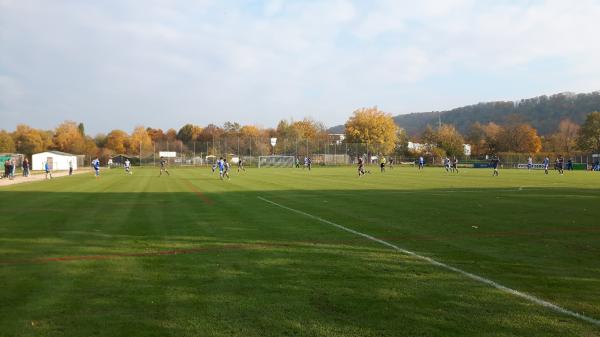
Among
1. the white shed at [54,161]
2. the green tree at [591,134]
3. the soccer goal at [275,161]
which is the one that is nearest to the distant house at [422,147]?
the green tree at [591,134]

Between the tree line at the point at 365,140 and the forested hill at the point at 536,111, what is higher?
the forested hill at the point at 536,111

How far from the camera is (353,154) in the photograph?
305 ft

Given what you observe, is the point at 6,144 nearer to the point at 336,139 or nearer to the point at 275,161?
the point at 275,161

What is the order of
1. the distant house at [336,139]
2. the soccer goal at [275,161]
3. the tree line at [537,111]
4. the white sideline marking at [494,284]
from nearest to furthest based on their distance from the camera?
1. the white sideline marking at [494,284]
2. the soccer goal at [275,161]
3. the distant house at [336,139]
4. the tree line at [537,111]

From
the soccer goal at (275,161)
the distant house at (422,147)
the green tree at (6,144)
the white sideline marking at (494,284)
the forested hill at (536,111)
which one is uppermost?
the forested hill at (536,111)

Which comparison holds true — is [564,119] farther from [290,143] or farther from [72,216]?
[72,216]

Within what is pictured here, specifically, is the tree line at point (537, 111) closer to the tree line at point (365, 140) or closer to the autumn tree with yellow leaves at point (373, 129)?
the tree line at point (365, 140)

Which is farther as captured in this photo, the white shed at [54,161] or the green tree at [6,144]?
the green tree at [6,144]

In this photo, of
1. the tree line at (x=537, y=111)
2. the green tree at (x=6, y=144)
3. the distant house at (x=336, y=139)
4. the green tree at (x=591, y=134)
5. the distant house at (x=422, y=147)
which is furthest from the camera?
the tree line at (x=537, y=111)

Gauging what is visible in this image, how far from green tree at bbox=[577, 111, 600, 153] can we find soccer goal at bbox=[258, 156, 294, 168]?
55.7 meters

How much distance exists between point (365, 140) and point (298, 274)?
103089 millimetres

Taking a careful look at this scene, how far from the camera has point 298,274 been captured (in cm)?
702

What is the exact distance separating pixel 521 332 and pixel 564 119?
439ft

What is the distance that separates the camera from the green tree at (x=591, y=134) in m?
85.8
